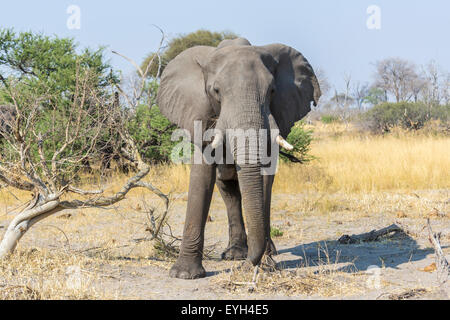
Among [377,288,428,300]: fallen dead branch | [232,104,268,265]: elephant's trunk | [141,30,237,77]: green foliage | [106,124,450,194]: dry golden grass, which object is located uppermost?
[141,30,237,77]: green foliage

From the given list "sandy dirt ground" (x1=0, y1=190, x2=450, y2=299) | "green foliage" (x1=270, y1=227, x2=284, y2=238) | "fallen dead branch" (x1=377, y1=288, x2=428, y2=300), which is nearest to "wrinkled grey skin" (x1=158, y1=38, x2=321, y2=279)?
"sandy dirt ground" (x1=0, y1=190, x2=450, y2=299)

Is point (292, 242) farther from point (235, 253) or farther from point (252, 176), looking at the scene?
point (252, 176)

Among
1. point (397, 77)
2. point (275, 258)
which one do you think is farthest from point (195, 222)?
point (397, 77)

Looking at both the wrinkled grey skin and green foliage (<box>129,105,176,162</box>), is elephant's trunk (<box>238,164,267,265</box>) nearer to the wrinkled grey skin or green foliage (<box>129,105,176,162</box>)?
the wrinkled grey skin

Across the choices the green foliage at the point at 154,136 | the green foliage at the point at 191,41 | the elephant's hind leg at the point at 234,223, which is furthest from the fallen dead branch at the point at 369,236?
the green foliage at the point at 191,41

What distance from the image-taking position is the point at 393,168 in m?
12.3

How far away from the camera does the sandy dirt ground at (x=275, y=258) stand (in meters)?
4.73

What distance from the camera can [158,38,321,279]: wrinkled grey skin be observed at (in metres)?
4.70

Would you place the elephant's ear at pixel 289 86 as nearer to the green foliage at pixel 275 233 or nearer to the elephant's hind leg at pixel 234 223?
the elephant's hind leg at pixel 234 223

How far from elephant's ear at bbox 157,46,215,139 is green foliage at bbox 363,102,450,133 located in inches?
700

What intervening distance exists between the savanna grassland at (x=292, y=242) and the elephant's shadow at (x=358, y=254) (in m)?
0.01

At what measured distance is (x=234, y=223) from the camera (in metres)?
6.50

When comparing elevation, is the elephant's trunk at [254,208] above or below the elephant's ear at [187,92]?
below

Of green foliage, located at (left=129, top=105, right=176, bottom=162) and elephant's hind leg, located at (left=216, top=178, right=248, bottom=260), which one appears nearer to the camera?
elephant's hind leg, located at (left=216, top=178, right=248, bottom=260)
